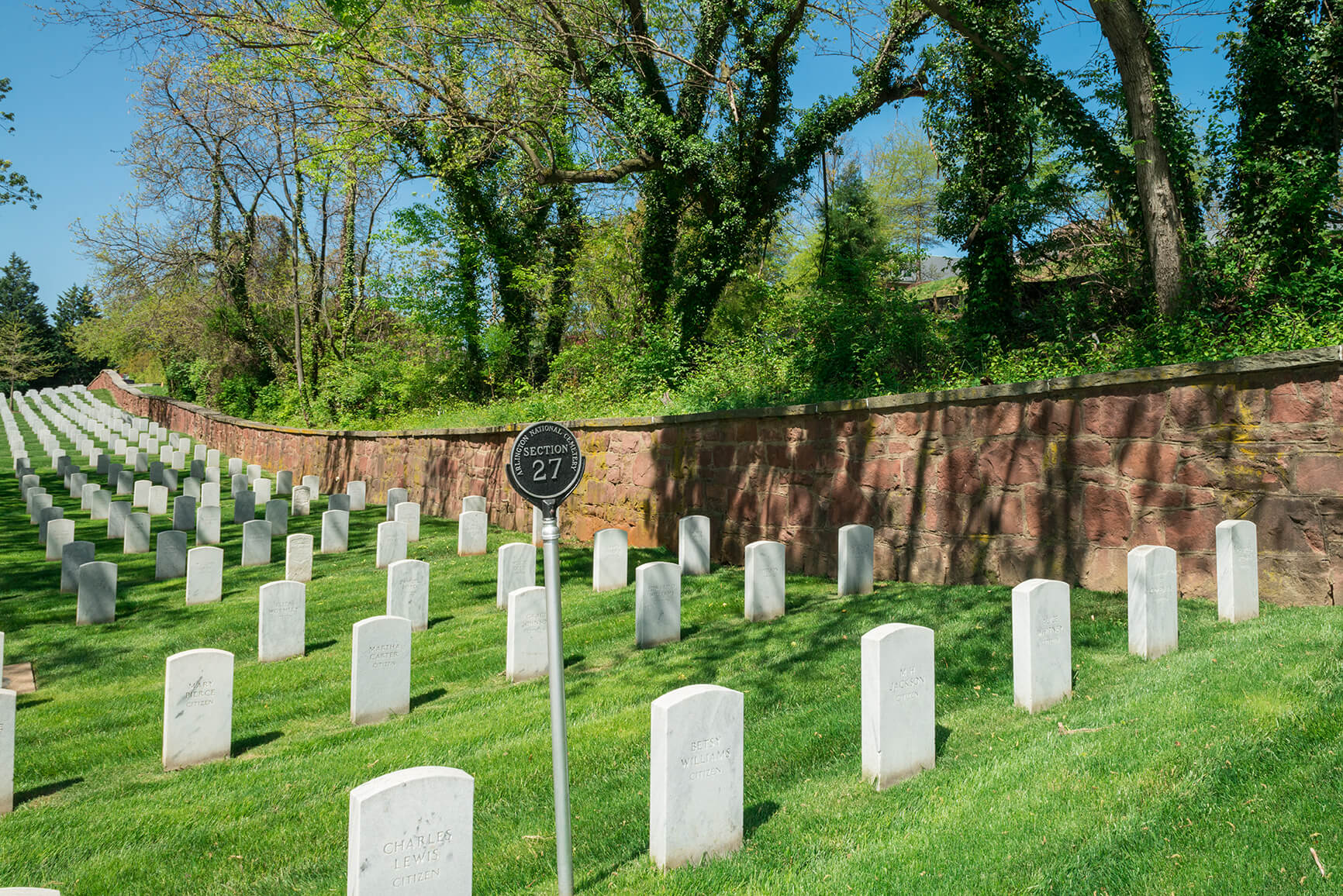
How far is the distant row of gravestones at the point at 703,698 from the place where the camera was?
2.86 metres

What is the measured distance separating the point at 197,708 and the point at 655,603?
11.3ft

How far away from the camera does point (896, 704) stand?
13.5ft

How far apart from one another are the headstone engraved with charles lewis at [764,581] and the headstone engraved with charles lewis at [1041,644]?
2969 millimetres

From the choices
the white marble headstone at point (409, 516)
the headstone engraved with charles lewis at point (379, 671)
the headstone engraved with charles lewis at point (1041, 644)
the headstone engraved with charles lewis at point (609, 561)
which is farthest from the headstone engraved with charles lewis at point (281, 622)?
the headstone engraved with charles lewis at point (1041, 644)

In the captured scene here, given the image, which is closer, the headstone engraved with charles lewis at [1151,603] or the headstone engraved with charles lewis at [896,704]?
the headstone engraved with charles lewis at [896,704]

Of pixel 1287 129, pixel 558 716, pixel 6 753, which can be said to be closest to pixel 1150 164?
pixel 1287 129

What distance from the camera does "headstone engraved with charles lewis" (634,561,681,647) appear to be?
727 cm

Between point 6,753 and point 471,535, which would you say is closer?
point 6,753

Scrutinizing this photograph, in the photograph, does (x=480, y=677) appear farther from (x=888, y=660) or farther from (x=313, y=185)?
(x=313, y=185)

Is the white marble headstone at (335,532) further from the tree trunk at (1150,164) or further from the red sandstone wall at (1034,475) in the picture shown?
the tree trunk at (1150,164)

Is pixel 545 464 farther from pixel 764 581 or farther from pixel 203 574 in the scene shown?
pixel 203 574

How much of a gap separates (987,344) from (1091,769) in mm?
10238

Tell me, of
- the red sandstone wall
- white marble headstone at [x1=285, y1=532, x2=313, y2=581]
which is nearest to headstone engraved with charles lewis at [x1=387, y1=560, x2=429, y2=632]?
white marble headstone at [x1=285, y1=532, x2=313, y2=581]

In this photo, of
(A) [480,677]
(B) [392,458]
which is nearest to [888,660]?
(A) [480,677]
